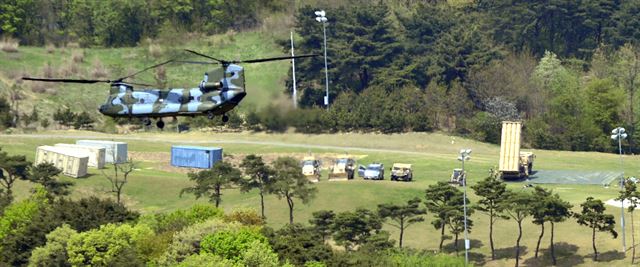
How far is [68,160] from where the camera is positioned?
472 feet

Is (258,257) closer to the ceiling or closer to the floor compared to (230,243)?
closer to the floor

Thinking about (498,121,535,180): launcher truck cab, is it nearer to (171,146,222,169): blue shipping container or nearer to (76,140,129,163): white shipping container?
(171,146,222,169): blue shipping container

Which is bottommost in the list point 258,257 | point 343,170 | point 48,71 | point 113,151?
point 258,257

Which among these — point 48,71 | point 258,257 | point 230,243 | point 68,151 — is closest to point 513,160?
point 68,151

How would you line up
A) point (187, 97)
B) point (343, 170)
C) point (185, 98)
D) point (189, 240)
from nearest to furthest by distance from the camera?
point (187, 97)
point (185, 98)
point (189, 240)
point (343, 170)

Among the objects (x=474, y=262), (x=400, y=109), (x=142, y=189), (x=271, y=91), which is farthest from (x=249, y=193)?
(x=271, y=91)

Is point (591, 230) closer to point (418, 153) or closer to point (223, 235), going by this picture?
point (223, 235)

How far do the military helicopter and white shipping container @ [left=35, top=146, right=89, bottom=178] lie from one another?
7597 centimetres

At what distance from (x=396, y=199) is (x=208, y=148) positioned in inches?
1319

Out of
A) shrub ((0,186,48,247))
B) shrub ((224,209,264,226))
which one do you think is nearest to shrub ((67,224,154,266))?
shrub ((224,209,264,226))

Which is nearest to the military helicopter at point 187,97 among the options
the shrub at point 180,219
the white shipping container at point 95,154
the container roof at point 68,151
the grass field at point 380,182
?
the grass field at point 380,182

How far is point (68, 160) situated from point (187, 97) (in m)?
80.8

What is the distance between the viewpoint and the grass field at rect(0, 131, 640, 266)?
116 metres

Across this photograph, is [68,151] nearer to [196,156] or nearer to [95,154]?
[95,154]
